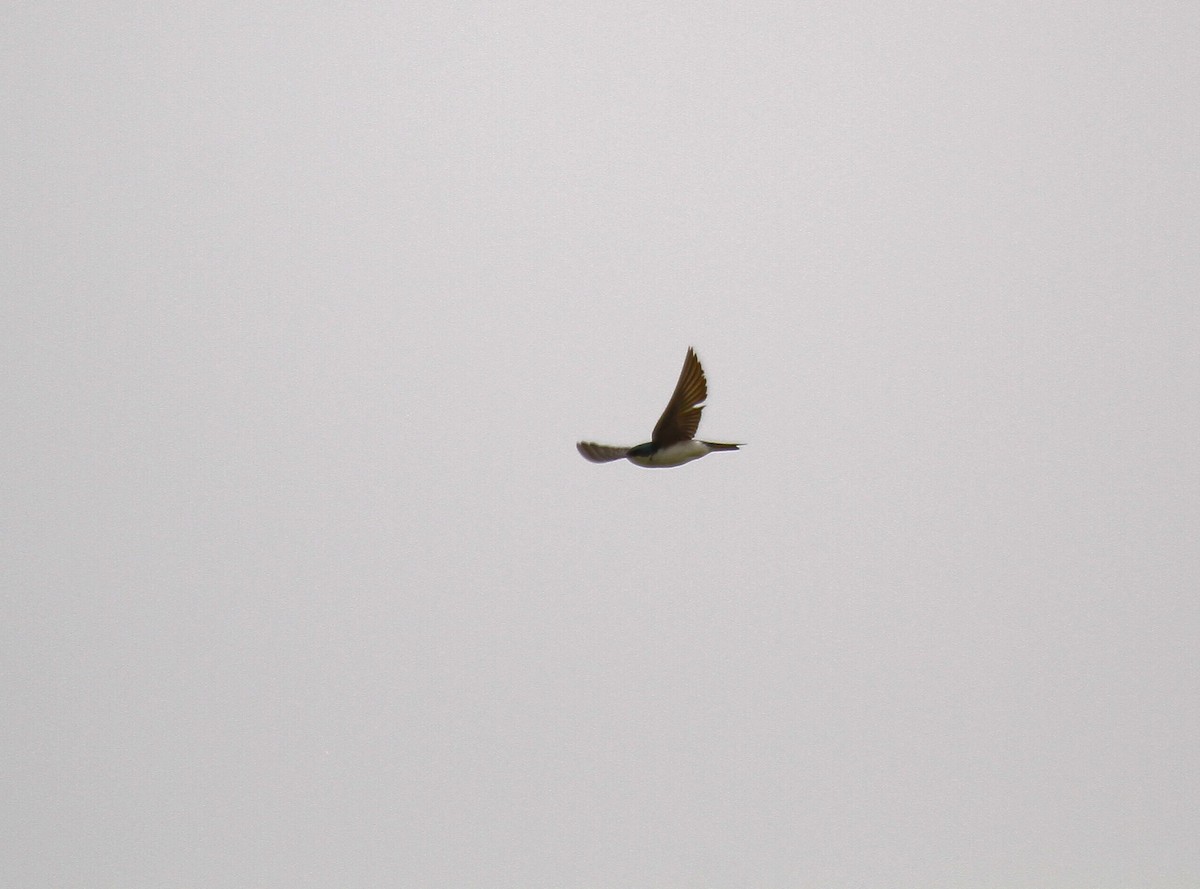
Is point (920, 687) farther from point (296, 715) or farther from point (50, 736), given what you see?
point (50, 736)

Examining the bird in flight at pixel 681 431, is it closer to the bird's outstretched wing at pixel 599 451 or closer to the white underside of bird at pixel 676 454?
the white underside of bird at pixel 676 454

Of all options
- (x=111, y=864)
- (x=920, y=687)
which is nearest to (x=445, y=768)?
(x=111, y=864)

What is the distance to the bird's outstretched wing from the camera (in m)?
2.14

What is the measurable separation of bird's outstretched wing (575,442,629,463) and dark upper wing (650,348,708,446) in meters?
0.17

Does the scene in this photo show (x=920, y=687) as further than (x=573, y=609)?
No

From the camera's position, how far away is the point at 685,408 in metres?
2.53

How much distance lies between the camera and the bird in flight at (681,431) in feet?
8.06

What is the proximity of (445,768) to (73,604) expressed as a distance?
124ft

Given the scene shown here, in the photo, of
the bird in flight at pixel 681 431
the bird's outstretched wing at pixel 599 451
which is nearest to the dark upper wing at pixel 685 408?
the bird in flight at pixel 681 431

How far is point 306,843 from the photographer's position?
58.6 meters

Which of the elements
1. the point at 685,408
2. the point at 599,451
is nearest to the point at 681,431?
the point at 685,408

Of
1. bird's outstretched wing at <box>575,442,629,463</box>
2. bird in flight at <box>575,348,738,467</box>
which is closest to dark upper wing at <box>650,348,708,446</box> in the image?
bird in flight at <box>575,348,738,467</box>

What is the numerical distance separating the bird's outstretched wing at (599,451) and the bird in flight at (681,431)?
4.2 inches

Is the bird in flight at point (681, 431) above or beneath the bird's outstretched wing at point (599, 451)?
above
